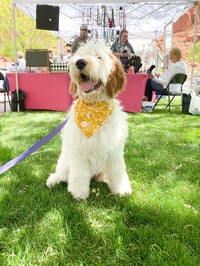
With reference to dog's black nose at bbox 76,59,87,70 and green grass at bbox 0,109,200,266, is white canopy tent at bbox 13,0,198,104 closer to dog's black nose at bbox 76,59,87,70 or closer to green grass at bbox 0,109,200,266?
green grass at bbox 0,109,200,266

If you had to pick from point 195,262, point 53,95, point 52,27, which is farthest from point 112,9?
point 195,262

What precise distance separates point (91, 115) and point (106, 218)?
0.89 m

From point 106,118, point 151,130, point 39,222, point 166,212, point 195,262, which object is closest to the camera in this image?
point 195,262

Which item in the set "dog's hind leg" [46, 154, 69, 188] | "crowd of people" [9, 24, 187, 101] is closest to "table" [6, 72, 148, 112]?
"crowd of people" [9, 24, 187, 101]

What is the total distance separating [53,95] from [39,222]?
235 inches

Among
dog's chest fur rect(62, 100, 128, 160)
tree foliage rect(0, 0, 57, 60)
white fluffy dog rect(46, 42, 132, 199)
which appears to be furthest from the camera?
tree foliage rect(0, 0, 57, 60)

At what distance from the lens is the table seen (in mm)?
7557

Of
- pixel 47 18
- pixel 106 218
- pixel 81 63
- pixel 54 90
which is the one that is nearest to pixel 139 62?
pixel 54 90

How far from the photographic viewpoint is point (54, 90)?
7.79 meters

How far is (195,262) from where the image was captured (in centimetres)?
177

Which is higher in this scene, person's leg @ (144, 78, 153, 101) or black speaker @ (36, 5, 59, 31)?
black speaker @ (36, 5, 59, 31)

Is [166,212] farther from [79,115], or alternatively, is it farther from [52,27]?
[52,27]

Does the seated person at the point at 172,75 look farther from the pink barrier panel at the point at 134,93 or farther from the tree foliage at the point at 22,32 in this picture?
the tree foliage at the point at 22,32

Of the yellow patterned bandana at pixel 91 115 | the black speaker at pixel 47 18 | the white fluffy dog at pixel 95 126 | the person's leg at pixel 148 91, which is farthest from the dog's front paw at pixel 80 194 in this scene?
the black speaker at pixel 47 18
